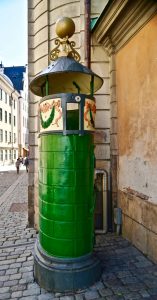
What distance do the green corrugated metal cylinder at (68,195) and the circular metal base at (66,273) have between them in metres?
0.09

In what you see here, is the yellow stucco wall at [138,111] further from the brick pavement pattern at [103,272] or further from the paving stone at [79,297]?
the paving stone at [79,297]

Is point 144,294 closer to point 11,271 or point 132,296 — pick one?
point 132,296

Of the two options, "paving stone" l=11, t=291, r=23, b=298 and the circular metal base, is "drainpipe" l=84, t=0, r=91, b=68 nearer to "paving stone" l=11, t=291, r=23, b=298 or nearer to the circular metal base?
the circular metal base

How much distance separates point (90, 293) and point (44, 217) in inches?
47.7

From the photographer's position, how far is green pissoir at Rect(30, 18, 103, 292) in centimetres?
379

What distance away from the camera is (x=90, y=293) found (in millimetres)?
3668

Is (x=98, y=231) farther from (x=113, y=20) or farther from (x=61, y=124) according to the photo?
(x=113, y=20)

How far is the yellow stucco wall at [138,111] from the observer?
4527 millimetres

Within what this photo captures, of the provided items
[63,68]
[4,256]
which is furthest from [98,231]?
[63,68]

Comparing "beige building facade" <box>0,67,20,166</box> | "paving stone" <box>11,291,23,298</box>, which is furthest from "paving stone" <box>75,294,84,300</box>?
"beige building facade" <box>0,67,20,166</box>

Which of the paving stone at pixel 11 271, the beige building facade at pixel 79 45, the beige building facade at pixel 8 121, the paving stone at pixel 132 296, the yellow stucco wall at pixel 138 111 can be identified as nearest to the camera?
the paving stone at pixel 132 296

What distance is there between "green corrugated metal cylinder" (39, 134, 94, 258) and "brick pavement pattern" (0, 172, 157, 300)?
0.54 meters

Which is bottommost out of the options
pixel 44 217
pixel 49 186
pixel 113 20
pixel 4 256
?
pixel 4 256

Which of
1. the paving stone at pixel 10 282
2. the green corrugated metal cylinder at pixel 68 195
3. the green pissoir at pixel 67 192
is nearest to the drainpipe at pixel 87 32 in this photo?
the green pissoir at pixel 67 192
